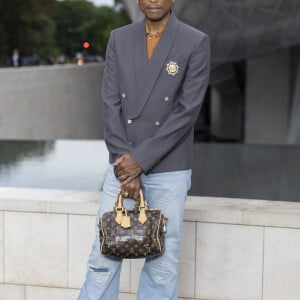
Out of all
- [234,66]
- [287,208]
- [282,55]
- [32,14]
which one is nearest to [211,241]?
[287,208]

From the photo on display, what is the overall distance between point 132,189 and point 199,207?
1.46 m

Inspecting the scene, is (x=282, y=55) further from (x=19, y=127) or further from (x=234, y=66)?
(x=19, y=127)

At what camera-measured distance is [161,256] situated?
3238 mm

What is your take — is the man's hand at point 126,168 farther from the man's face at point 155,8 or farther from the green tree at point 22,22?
the green tree at point 22,22

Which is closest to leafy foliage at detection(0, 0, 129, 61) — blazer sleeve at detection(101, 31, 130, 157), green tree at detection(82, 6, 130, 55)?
green tree at detection(82, 6, 130, 55)

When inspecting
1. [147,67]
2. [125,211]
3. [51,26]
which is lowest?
[125,211]

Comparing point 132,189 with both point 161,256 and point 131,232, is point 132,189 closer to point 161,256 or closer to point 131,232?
point 131,232

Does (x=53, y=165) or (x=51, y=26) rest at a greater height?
(x=51, y=26)

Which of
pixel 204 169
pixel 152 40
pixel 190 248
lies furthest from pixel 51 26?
pixel 152 40

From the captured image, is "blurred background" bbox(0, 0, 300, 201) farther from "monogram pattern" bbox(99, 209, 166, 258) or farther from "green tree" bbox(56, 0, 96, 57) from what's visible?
"green tree" bbox(56, 0, 96, 57)

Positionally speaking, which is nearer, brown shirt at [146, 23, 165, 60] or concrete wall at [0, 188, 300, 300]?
brown shirt at [146, 23, 165, 60]

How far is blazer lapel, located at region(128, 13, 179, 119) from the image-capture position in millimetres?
3166

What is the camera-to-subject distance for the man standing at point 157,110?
315cm

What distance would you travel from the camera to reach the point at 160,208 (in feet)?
10.5
